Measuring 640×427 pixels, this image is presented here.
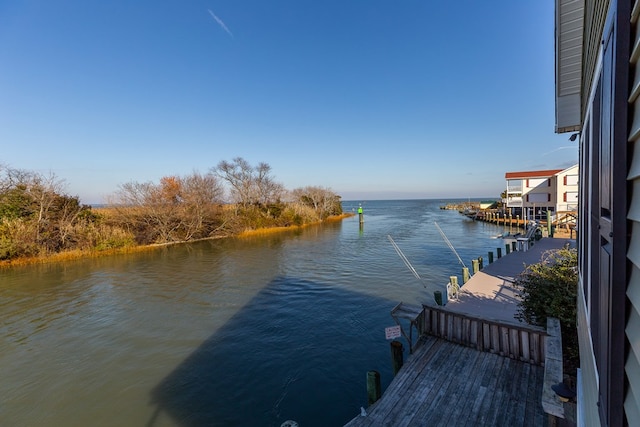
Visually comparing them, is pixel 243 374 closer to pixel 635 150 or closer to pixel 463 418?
pixel 463 418

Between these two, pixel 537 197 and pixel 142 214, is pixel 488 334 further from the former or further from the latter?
pixel 537 197

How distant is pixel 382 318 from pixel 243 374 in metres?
5.04

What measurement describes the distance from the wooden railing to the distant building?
3492 centimetres

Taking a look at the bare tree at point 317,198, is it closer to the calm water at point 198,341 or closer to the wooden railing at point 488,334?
the calm water at point 198,341

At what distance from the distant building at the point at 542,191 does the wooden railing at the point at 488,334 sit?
34.9 m

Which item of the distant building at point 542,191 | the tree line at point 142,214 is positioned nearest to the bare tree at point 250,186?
the tree line at point 142,214

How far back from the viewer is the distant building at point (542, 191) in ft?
109

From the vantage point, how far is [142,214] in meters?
27.8

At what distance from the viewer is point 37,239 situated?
68.2 feet

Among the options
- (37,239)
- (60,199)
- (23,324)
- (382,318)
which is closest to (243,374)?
(382,318)

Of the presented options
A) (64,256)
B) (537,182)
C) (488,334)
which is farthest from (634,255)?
(537,182)

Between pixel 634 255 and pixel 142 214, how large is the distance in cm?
3190

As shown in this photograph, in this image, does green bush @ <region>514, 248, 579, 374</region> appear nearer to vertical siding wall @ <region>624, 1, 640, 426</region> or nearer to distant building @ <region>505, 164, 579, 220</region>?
vertical siding wall @ <region>624, 1, 640, 426</region>

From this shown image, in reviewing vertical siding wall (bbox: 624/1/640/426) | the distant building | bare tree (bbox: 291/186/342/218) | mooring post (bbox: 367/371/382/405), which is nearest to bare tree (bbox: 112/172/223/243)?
bare tree (bbox: 291/186/342/218)
